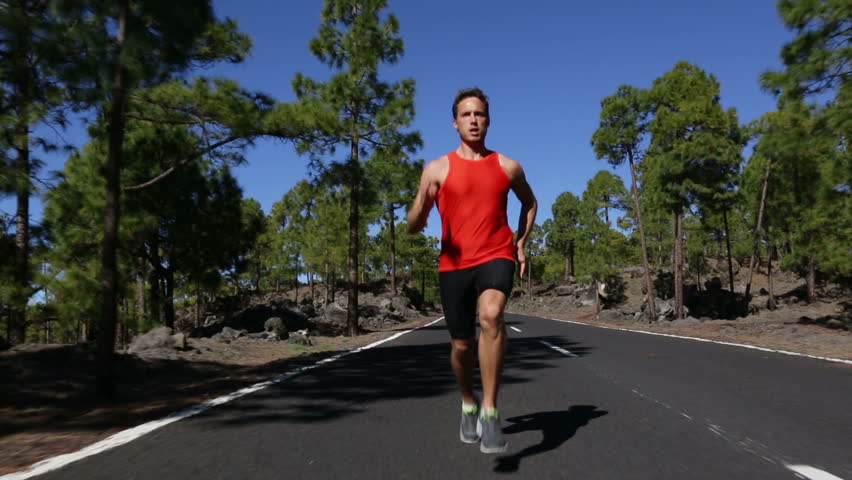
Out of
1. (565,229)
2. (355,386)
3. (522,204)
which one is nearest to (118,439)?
(355,386)

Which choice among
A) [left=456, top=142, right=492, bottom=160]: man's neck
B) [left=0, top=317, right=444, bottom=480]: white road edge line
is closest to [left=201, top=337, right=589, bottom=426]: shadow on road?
[left=0, top=317, right=444, bottom=480]: white road edge line

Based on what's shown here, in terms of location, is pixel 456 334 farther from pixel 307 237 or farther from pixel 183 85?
pixel 307 237

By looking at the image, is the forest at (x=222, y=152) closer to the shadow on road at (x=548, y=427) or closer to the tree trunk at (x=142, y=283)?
the tree trunk at (x=142, y=283)

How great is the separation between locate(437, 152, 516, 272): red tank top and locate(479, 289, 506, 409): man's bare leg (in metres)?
0.21

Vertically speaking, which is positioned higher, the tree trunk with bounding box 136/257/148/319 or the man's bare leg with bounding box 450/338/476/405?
the tree trunk with bounding box 136/257/148/319

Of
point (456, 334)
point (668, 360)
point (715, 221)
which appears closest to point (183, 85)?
point (456, 334)

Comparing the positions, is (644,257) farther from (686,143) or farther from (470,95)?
(470,95)

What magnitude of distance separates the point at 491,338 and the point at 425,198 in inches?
33.7

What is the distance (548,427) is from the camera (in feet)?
13.1

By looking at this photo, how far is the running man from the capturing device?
3.20 m

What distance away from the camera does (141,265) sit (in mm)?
18219

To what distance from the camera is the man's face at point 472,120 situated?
3.32 meters

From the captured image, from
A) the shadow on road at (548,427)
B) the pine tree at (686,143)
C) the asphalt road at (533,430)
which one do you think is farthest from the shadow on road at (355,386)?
the pine tree at (686,143)

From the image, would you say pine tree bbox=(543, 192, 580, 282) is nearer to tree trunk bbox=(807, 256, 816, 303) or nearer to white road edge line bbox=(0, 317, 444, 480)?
tree trunk bbox=(807, 256, 816, 303)
